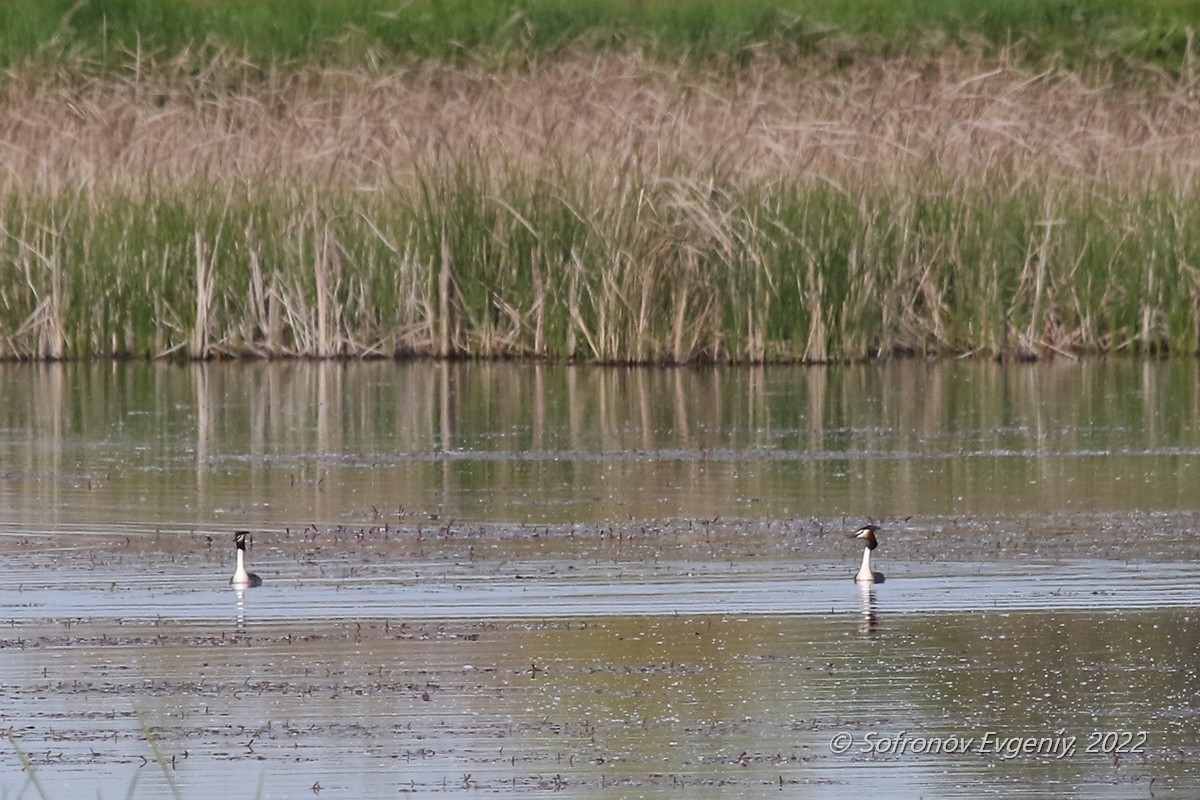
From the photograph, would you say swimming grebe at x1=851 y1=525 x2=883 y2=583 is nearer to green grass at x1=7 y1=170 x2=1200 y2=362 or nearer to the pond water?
the pond water

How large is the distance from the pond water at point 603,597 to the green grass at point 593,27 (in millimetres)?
15261

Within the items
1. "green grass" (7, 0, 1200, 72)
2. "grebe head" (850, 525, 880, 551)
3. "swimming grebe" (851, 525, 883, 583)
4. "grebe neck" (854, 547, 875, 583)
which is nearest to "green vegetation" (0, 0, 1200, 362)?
"grebe head" (850, 525, 880, 551)

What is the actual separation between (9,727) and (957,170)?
39.9 ft

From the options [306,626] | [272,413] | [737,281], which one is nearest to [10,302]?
[272,413]

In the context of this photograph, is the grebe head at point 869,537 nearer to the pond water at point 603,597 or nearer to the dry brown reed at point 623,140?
the pond water at point 603,597

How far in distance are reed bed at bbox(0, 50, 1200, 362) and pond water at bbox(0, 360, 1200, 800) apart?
6.34 ft

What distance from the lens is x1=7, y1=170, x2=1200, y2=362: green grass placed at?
17.2 meters

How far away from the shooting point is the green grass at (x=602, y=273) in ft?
56.3

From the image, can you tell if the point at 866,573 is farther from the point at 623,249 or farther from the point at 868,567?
the point at 623,249

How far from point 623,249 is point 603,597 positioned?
8.65 meters

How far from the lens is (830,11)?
33.4 metres

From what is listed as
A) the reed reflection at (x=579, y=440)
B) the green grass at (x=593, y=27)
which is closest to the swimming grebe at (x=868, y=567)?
the reed reflection at (x=579, y=440)

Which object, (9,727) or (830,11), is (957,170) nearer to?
(9,727)

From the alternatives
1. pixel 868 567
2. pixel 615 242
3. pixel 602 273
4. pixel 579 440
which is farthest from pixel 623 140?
pixel 868 567
